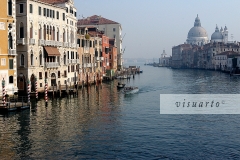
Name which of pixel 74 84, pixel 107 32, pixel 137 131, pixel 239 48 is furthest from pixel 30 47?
pixel 239 48

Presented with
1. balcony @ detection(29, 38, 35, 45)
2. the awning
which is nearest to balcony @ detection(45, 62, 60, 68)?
the awning

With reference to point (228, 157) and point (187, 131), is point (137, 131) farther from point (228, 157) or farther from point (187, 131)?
point (228, 157)

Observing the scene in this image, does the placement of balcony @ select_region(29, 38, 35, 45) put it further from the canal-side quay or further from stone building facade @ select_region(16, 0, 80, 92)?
the canal-side quay

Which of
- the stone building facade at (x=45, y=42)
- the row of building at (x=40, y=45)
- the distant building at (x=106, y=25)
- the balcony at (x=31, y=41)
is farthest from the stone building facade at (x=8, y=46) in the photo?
the distant building at (x=106, y=25)

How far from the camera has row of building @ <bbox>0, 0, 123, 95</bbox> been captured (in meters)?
36.1

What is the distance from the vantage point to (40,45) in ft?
140

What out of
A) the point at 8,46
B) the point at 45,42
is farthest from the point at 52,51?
the point at 8,46

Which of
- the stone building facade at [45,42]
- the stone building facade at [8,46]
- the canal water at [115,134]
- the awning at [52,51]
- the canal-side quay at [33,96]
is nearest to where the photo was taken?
the canal water at [115,134]

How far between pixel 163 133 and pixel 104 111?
9.64 meters

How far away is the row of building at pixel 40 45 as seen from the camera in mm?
36094

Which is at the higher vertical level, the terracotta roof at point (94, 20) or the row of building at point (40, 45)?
the terracotta roof at point (94, 20)

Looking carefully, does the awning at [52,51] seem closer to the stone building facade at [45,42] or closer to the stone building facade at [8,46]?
the stone building facade at [45,42]

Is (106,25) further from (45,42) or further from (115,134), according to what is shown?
(115,134)

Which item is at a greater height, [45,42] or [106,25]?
[106,25]
